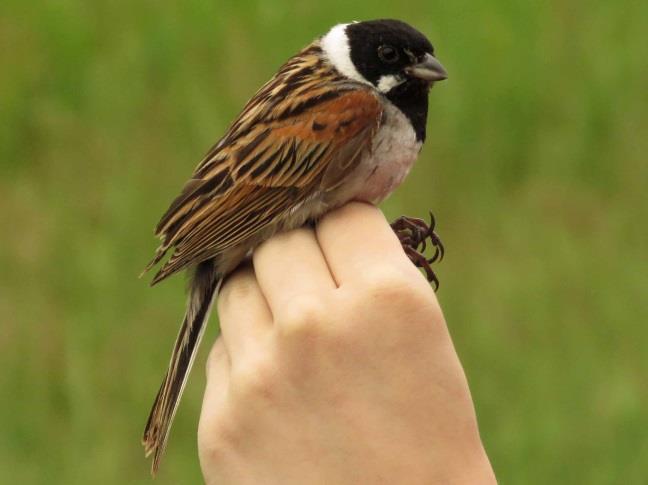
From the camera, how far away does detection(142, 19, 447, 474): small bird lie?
9.32 ft

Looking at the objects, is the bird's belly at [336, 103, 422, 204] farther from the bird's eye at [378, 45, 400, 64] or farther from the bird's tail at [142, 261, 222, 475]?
the bird's tail at [142, 261, 222, 475]

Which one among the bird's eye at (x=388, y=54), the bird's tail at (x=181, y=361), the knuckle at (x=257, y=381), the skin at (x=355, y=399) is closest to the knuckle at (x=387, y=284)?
the skin at (x=355, y=399)

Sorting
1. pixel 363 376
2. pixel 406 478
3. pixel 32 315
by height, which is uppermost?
pixel 363 376

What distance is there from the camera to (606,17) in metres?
6.45

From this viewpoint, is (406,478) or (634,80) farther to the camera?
(634,80)

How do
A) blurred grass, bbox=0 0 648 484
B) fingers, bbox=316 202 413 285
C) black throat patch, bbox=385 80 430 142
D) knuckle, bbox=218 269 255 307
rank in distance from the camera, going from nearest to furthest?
1. fingers, bbox=316 202 413 285
2. knuckle, bbox=218 269 255 307
3. black throat patch, bbox=385 80 430 142
4. blurred grass, bbox=0 0 648 484

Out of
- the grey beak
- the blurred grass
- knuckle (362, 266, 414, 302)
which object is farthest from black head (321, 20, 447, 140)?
the blurred grass

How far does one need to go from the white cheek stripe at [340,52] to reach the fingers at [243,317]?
2.32 ft

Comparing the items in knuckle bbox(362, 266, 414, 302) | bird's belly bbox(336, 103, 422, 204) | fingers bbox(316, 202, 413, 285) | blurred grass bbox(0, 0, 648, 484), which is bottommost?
blurred grass bbox(0, 0, 648, 484)

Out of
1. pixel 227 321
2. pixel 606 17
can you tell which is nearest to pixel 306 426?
pixel 227 321

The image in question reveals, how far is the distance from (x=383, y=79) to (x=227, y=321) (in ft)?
2.92

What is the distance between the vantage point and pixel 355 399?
2.07m

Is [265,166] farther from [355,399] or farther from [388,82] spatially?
[355,399]

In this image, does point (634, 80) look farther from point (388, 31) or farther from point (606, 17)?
point (388, 31)
